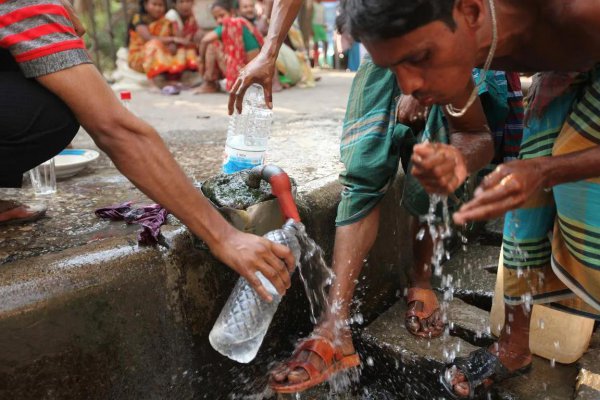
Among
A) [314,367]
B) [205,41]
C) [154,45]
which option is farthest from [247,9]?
[314,367]

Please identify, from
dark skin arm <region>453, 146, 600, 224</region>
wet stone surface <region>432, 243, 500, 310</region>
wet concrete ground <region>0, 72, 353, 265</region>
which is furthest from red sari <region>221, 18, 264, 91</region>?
dark skin arm <region>453, 146, 600, 224</region>

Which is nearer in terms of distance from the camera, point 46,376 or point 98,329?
point 46,376

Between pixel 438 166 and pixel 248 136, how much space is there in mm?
1704

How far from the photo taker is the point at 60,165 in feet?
9.79

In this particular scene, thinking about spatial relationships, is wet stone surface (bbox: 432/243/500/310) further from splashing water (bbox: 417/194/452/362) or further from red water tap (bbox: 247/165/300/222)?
red water tap (bbox: 247/165/300/222)

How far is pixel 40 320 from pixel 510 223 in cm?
169

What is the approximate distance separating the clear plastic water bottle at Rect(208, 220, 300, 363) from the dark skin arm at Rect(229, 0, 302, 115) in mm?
713

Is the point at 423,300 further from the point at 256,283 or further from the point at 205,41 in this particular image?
the point at 205,41

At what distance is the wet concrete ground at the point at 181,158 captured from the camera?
2125mm

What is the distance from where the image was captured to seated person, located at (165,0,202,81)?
8.91 meters

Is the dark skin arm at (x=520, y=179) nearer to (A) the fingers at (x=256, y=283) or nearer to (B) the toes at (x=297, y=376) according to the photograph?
(A) the fingers at (x=256, y=283)

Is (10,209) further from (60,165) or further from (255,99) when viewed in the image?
(255,99)

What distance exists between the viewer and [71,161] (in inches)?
125

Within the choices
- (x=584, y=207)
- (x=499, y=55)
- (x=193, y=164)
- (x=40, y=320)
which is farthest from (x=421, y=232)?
(x=40, y=320)
